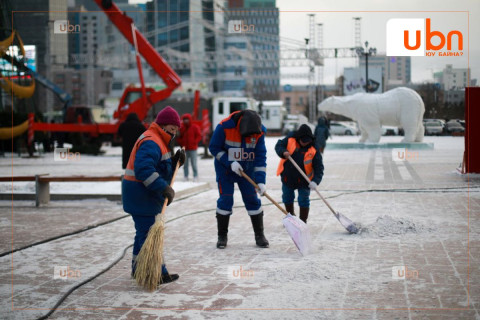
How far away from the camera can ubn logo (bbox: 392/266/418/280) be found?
228 inches

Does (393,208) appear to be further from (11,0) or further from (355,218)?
(11,0)

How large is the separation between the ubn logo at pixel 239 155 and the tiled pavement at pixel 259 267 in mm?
997

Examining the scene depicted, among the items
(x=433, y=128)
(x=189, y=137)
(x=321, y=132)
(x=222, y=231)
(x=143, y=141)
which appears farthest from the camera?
(x=433, y=128)

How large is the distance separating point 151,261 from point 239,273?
0.95 m

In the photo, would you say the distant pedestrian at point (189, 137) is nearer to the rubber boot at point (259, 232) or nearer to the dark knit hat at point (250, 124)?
the rubber boot at point (259, 232)

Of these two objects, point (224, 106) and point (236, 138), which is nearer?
point (236, 138)

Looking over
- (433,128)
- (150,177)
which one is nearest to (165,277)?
(150,177)

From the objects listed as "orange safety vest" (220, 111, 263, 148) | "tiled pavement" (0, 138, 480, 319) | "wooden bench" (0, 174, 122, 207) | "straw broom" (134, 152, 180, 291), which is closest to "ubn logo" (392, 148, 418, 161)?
"tiled pavement" (0, 138, 480, 319)

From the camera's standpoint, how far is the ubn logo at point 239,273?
231 inches

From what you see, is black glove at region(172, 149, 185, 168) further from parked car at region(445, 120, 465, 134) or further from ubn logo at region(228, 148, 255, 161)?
parked car at region(445, 120, 465, 134)

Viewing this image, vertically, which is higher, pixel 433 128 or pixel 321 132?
pixel 321 132

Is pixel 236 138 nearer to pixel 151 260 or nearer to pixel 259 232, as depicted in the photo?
pixel 259 232

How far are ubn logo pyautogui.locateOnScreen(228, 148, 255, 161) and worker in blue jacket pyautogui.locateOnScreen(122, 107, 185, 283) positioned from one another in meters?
1.51

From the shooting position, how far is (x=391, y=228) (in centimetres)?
824
